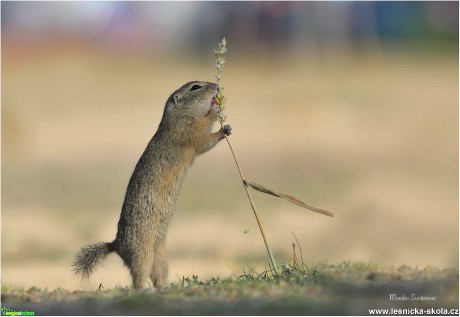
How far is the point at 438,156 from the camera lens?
25781 millimetres

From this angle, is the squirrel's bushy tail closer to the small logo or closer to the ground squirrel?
the ground squirrel

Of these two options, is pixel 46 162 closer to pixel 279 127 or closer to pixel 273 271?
pixel 279 127

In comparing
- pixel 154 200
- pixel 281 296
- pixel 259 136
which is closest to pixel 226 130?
pixel 154 200

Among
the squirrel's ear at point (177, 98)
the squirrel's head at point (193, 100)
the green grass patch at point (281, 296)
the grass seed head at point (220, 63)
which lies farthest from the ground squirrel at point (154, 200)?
the green grass patch at point (281, 296)

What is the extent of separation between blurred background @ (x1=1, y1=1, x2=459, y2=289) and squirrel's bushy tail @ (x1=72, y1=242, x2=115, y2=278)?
49cm

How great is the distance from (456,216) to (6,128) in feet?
57.2

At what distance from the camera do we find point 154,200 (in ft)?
31.1

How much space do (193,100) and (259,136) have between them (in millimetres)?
19906

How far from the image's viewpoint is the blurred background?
16734 mm

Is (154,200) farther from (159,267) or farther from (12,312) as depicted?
(12,312)

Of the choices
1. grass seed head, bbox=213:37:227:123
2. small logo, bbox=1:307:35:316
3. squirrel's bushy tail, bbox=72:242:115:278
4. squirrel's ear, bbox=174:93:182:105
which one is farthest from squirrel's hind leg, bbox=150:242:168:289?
small logo, bbox=1:307:35:316

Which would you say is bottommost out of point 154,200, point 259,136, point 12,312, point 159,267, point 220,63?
point 12,312

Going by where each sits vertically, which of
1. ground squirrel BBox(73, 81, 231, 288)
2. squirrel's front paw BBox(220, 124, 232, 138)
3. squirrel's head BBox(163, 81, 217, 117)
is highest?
squirrel's head BBox(163, 81, 217, 117)

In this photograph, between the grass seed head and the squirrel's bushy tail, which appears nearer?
the grass seed head
